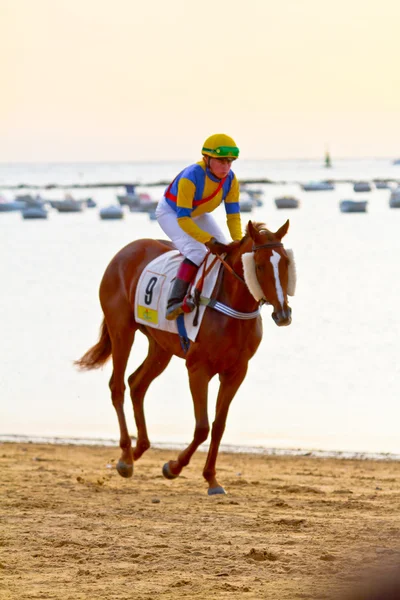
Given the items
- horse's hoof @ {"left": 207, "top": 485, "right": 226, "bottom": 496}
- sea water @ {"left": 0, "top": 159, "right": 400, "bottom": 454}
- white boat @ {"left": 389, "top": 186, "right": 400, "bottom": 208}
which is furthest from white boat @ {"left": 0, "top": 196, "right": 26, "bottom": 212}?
horse's hoof @ {"left": 207, "top": 485, "right": 226, "bottom": 496}

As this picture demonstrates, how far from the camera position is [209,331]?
8.75m

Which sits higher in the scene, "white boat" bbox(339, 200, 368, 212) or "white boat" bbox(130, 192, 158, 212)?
"white boat" bbox(339, 200, 368, 212)

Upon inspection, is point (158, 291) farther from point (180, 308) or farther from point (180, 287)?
point (180, 308)

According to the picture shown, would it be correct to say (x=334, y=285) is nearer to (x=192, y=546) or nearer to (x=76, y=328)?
(x=76, y=328)

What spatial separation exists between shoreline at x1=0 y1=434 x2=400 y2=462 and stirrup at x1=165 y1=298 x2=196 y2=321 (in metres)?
2.70

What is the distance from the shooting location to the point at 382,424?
13.4 m

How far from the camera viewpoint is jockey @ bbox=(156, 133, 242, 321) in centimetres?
891

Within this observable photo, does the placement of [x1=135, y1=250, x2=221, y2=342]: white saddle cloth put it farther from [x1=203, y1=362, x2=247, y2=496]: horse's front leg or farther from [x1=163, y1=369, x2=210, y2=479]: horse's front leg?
[x1=203, y1=362, x2=247, y2=496]: horse's front leg

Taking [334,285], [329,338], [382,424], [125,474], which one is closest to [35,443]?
[125,474]

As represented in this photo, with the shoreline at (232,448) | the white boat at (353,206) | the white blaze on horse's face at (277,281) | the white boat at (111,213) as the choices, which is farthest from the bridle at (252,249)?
the white boat at (353,206)

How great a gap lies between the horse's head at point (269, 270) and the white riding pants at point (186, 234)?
0.86 m

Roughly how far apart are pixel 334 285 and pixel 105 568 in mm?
26734

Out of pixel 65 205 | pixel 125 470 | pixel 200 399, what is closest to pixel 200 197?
pixel 200 399

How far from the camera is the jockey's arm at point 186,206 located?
8.97 m
